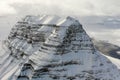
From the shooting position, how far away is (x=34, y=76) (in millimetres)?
168625

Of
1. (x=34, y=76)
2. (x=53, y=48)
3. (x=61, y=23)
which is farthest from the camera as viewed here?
(x=61, y=23)

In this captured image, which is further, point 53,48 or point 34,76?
point 53,48

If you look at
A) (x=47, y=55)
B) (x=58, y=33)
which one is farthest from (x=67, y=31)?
(x=47, y=55)

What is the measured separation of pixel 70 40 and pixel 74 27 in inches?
330

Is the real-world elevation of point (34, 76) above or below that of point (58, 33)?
below

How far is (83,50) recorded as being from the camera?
606ft

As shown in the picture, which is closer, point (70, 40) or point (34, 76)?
point (34, 76)

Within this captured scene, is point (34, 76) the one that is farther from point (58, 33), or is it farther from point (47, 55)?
point (58, 33)

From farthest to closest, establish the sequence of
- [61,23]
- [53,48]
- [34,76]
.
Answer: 1. [61,23]
2. [53,48]
3. [34,76]

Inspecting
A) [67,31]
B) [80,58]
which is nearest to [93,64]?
[80,58]

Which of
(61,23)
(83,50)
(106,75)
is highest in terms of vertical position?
(61,23)

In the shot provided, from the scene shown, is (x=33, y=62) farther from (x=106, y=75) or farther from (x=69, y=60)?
(x=106, y=75)

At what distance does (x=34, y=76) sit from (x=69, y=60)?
18591 mm

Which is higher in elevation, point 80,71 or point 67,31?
point 67,31
